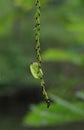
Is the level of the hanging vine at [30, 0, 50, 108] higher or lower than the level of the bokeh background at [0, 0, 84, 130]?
lower

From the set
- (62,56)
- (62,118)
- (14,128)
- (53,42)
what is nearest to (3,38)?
(53,42)

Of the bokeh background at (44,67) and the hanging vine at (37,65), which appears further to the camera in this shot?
the bokeh background at (44,67)

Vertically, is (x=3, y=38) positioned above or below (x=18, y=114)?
above

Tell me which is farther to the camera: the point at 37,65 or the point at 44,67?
the point at 44,67

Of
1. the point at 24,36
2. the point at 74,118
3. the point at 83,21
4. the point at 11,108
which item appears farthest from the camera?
the point at 24,36

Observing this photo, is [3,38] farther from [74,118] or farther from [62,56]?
[74,118]

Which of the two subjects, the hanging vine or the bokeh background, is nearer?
the hanging vine

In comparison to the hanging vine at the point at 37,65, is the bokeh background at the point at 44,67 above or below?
Result: above

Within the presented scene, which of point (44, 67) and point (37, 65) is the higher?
point (44, 67)
